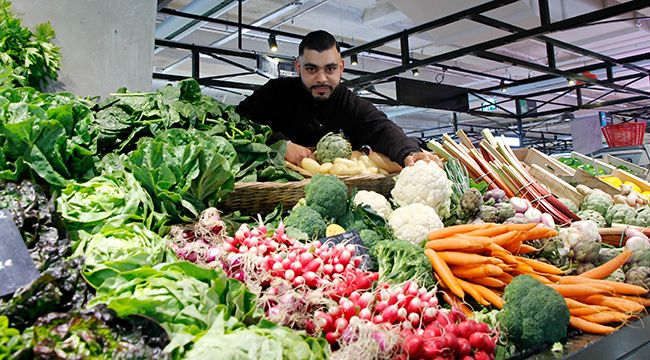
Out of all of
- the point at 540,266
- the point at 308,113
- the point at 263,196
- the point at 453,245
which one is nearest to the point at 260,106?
the point at 308,113

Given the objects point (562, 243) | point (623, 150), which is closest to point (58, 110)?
point (562, 243)

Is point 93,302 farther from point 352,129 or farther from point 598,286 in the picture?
point 352,129

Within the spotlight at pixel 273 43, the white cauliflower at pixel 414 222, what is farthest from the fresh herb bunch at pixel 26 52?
the spotlight at pixel 273 43

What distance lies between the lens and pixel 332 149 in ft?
9.06

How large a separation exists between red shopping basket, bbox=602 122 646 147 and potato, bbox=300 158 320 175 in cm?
667

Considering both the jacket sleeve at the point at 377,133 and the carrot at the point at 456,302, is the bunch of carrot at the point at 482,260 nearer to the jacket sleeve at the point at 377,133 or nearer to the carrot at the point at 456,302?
the carrot at the point at 456,302

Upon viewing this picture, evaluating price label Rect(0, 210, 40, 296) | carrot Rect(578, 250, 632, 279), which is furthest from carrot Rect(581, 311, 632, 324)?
price label Rect(0, 210, 40, 296)

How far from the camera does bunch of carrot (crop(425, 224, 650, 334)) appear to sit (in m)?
1.78

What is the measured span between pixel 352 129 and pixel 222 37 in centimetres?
602

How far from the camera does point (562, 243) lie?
2.20 metres

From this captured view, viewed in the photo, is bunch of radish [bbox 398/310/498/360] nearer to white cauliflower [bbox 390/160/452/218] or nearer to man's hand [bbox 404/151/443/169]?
white cauliflower [bbox 390/160/452/218]

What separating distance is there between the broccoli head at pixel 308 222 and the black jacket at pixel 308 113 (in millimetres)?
1467

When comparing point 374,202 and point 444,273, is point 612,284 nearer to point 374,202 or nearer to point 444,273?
point 444,273

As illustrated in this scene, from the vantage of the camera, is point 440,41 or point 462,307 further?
point 440,41
